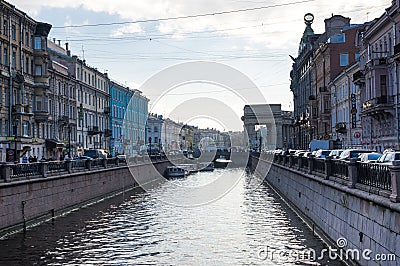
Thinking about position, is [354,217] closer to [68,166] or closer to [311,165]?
[311,165]

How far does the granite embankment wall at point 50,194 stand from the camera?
992 inches

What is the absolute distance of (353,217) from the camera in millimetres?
18047

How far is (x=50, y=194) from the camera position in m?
30.9

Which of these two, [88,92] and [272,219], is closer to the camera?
[272,219]

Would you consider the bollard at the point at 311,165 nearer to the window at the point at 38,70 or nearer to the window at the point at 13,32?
the window at the point at 13,32

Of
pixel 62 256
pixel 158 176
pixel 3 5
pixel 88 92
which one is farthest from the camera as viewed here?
pixel 88 92

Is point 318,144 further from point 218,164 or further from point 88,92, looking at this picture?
point 218,164

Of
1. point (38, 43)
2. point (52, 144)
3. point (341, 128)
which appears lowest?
point (52, 144)

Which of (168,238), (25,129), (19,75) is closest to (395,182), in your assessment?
(168,238)

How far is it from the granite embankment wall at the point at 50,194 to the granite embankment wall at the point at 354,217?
13323mm

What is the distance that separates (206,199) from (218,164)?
71175 mm

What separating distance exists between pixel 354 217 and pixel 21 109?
40463mm

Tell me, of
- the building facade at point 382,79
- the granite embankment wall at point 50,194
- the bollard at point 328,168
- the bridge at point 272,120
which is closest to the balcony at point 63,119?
the granite embankment wall at point 50,194

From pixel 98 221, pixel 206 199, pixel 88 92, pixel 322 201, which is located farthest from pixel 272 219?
pixel 88 92
